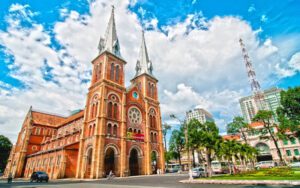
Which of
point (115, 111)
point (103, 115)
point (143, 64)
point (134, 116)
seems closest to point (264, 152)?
point (134, 116)

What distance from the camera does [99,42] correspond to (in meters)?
43.5

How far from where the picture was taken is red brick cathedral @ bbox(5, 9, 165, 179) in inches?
1297

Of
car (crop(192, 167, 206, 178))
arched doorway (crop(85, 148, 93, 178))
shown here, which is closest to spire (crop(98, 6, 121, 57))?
arched doorway (crop(85, 148, 93, 178))

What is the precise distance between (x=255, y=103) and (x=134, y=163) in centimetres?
8875

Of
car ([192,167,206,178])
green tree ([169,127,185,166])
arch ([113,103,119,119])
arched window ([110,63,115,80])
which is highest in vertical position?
arched window ([110,63,115,80])

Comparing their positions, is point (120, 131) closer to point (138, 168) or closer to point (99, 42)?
point (138, 168)

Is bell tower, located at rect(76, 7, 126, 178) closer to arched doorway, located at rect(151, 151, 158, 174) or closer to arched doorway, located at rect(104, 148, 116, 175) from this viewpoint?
arched doorway, located at rect(104, 148, 116, 175)

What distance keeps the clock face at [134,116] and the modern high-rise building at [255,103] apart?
84.4m

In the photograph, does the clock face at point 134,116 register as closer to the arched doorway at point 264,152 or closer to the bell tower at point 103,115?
the bell tower at point 103,115

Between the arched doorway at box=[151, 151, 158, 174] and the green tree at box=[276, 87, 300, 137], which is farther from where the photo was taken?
the arched doorway at box=[151, 151, 158, 174]

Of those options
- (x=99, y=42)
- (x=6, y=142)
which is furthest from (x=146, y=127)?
(x=6, y=142)

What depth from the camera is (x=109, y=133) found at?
1331 inches

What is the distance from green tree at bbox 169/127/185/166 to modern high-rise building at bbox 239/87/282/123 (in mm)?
65114

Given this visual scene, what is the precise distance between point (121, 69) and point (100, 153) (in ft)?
65.5
